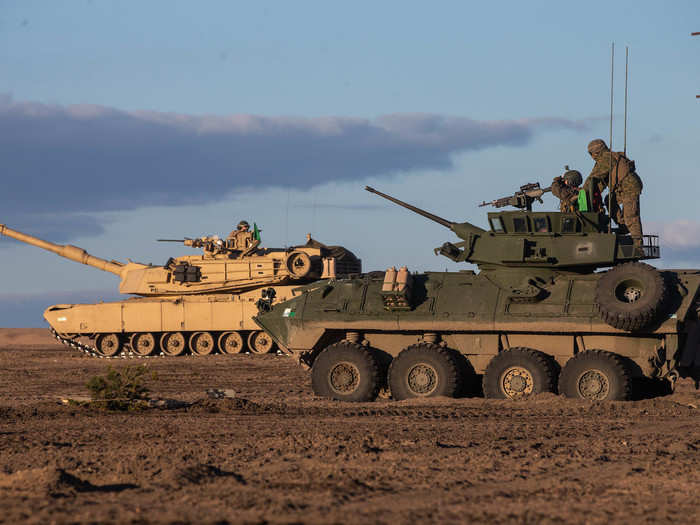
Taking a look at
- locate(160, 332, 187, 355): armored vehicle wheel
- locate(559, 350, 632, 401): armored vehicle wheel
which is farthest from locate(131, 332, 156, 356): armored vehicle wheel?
locate(559, 350, 632, 401): armored vehicle wheel

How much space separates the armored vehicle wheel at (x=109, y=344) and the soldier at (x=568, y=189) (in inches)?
943

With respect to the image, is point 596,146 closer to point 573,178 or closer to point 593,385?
point 573,178

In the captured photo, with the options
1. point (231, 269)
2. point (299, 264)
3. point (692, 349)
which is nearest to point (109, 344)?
point (231, 269)

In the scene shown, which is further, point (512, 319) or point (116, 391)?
point (512, 319)

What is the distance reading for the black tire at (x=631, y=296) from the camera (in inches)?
756

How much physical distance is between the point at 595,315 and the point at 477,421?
3976 millimetres

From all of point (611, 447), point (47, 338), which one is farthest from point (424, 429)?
point (47, 338)

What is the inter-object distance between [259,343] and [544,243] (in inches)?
806

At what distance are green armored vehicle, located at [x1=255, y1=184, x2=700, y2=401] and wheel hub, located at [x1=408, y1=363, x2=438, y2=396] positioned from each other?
2 centimetres

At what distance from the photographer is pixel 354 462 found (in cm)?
1249

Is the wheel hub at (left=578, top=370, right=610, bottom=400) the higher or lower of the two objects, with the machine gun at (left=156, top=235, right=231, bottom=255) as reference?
lower

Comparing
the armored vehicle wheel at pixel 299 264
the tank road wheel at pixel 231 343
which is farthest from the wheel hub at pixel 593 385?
the tank road wheel at pixel 231 343

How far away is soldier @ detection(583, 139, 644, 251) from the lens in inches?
904

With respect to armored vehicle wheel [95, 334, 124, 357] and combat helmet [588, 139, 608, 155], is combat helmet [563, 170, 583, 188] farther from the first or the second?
armored vehicle wheel [95, 334, 124, 357]
